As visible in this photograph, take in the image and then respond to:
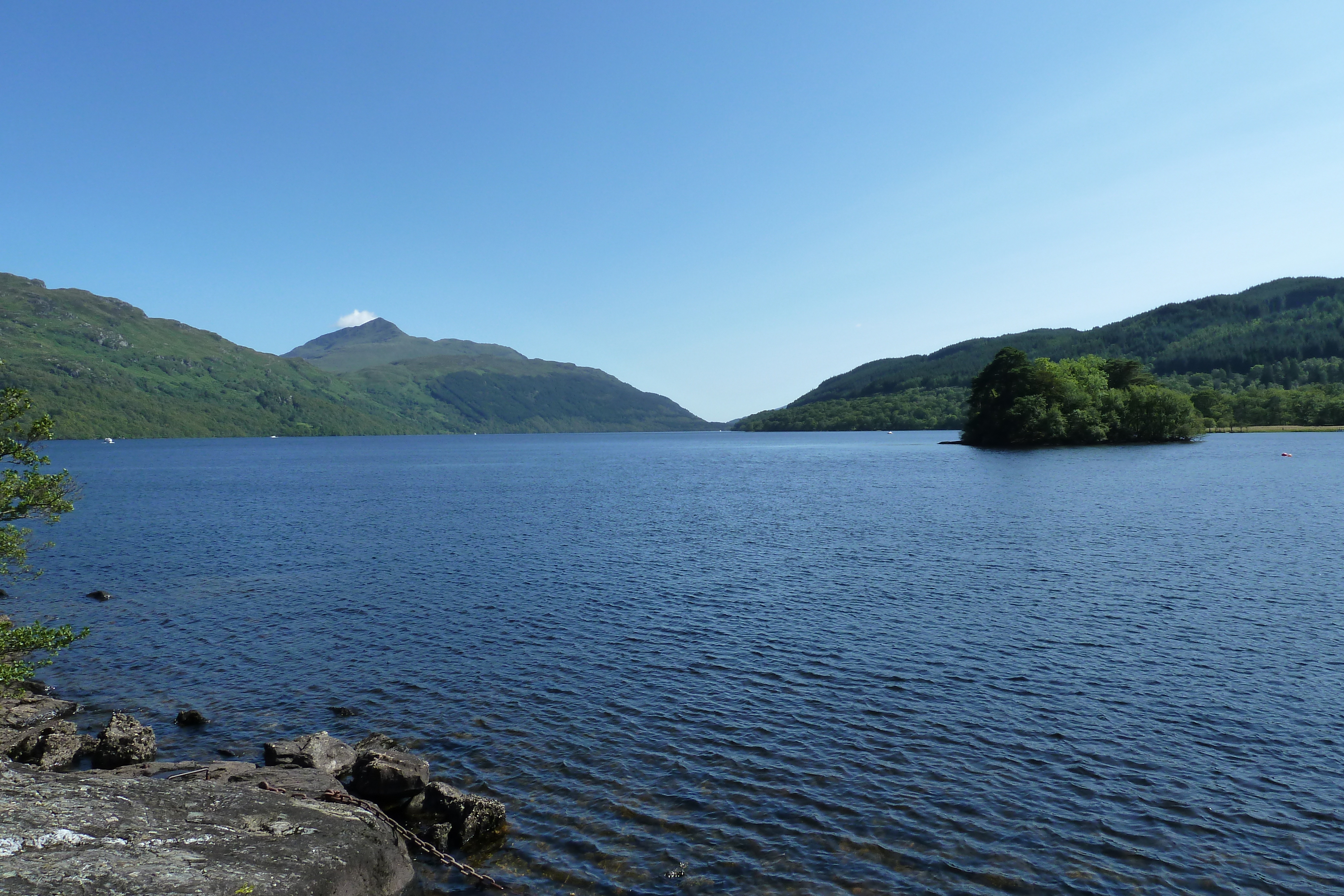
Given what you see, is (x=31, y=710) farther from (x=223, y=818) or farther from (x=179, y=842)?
(x=179, y=842)

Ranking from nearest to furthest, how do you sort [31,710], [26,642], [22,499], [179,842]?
[179,842] < [26,642] < [22,499] < [31,710]

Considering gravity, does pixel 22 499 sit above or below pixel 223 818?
above

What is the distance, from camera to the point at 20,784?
48.6 ft

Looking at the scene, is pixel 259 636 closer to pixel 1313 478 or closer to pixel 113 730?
pixel 113 730

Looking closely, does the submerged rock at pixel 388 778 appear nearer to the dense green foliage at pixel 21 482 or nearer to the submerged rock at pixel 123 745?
the submerged rock at pixel 123 745

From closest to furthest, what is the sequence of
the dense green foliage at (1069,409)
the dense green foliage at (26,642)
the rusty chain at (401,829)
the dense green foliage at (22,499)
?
the rusty chain at (401,829) → the dense green foliage at (26,642) → the dense green foliage at (22,499) → the dense green foliage at (1069,409)

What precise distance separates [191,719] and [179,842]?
45.6 feet

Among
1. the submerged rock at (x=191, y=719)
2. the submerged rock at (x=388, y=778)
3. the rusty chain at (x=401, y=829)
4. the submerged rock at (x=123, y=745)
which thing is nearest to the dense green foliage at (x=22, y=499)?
the submerged rock at (x=123, y=745)

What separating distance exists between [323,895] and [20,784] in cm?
696

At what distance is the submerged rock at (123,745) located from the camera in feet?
70.9

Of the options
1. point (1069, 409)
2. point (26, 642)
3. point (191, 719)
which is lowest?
point (191, 719)

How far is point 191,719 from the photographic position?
83.4ft

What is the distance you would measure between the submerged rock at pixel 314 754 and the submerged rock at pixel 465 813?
400 centimetres

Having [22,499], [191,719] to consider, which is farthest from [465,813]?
[22,499]
